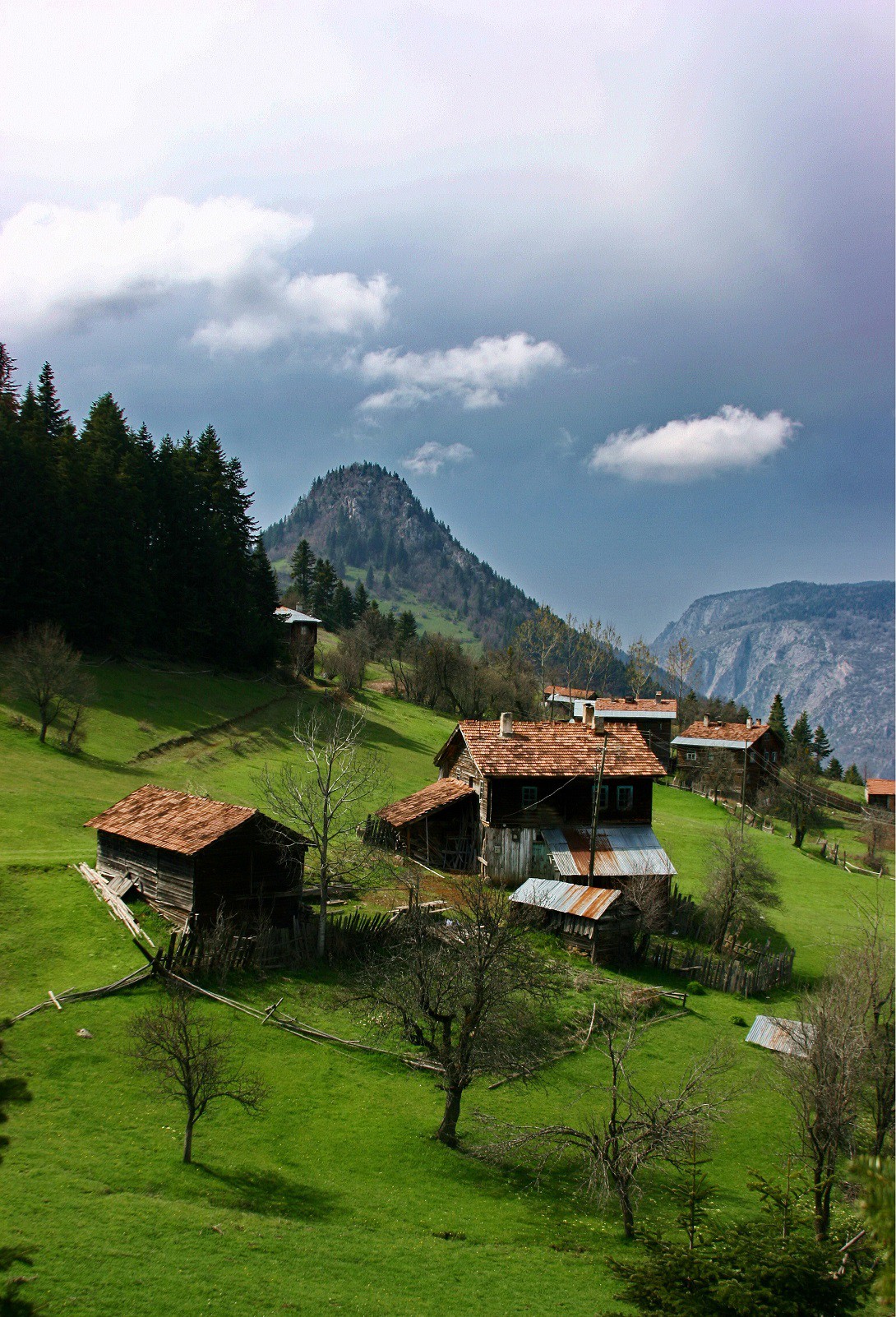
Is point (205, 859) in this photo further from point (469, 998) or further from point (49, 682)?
point (49, 682)

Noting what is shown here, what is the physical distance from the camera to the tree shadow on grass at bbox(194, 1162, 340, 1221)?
15188 millimetres

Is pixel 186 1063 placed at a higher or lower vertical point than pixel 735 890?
higher

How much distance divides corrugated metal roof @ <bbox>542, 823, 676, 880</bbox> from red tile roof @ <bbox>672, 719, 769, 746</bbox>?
44.0 metres

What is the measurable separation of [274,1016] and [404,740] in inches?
1792

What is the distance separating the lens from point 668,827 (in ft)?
184

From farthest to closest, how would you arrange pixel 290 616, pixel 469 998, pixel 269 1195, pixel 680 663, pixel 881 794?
pixel 881 794 → pixel 680 663 → pixel 290 616 → pixel 469 998 → pixel 269 1195

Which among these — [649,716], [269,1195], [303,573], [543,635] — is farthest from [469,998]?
[303,573]

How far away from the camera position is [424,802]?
41.6m

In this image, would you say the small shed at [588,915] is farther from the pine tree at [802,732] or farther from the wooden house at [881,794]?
the pine tree at [802,732]

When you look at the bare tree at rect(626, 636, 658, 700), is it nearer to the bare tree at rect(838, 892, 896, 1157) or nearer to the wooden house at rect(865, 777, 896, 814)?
the wooden house at rect(865, 777, 896, 814)

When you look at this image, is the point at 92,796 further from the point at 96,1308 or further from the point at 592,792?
the point at 96,1308

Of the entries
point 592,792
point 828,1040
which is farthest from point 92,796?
point 828,1040

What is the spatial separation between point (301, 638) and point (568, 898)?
186 feet

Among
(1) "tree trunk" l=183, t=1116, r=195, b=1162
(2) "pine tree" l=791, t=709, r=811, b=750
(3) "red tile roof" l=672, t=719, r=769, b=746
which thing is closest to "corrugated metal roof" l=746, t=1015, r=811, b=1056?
(1) "tree trunk" l=183, t=1116, r=195, b=1162
